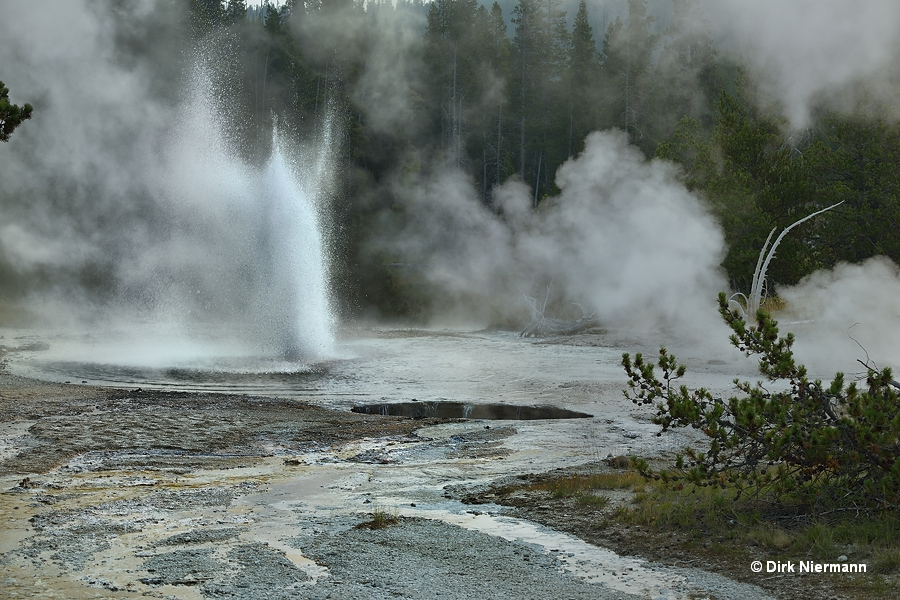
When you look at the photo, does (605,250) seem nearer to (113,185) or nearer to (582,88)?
(113,185)

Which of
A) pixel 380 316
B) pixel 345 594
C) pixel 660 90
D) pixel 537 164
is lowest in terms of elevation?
pixel 345 594

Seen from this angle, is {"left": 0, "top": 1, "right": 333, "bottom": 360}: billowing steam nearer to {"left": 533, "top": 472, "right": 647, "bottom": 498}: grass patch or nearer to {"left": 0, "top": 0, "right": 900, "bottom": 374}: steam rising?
{"left": 0, "top": 0, "right": 900, "bottom": 374}: steam rising

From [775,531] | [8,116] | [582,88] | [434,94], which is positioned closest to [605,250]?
[775,531]

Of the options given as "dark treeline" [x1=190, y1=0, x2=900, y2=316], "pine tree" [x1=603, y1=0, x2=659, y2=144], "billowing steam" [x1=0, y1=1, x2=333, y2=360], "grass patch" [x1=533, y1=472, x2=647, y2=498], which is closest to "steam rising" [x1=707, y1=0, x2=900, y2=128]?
"dark treeline" [x1=190, y1=0, x2=900, y2=316]

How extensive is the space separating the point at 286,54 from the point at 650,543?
44.1 meters

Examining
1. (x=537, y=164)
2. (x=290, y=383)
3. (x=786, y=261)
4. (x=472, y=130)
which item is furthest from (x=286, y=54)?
(x=290, y=383)

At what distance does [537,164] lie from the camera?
4975 centimetres

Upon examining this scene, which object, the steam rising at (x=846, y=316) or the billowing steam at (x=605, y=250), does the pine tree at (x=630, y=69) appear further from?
the steam rising at (x=846, y=316)

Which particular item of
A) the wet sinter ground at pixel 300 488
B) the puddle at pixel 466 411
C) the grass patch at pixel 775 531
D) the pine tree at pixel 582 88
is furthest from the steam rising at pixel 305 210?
the grass patch at pixel 775 531

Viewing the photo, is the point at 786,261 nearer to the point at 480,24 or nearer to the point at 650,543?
the point at 650,543

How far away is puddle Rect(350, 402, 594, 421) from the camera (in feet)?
43.3

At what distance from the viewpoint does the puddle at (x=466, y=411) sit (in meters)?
13.2

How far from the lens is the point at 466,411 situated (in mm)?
13555

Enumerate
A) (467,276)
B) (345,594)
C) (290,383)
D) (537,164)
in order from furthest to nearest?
(537,164), (467,276), (290,383), (345,594)
